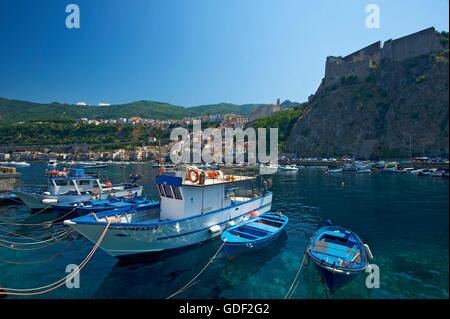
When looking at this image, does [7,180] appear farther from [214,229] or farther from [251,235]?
[251,235]

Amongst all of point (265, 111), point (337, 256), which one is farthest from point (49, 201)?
point (265, 111)

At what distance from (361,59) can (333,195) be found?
102 meters

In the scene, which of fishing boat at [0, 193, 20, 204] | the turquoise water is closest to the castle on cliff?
the turquoise water

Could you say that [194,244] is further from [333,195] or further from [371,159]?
[371,159]

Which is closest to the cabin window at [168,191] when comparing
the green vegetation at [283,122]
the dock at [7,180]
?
the dock at [7,180]

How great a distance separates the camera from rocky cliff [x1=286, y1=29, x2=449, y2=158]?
255ft

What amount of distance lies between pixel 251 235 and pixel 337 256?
508 cm

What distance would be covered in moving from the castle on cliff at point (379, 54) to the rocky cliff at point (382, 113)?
147cm

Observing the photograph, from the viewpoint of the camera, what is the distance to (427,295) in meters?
10.2

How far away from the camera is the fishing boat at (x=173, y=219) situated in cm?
1267

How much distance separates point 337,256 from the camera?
1172 centimetres
